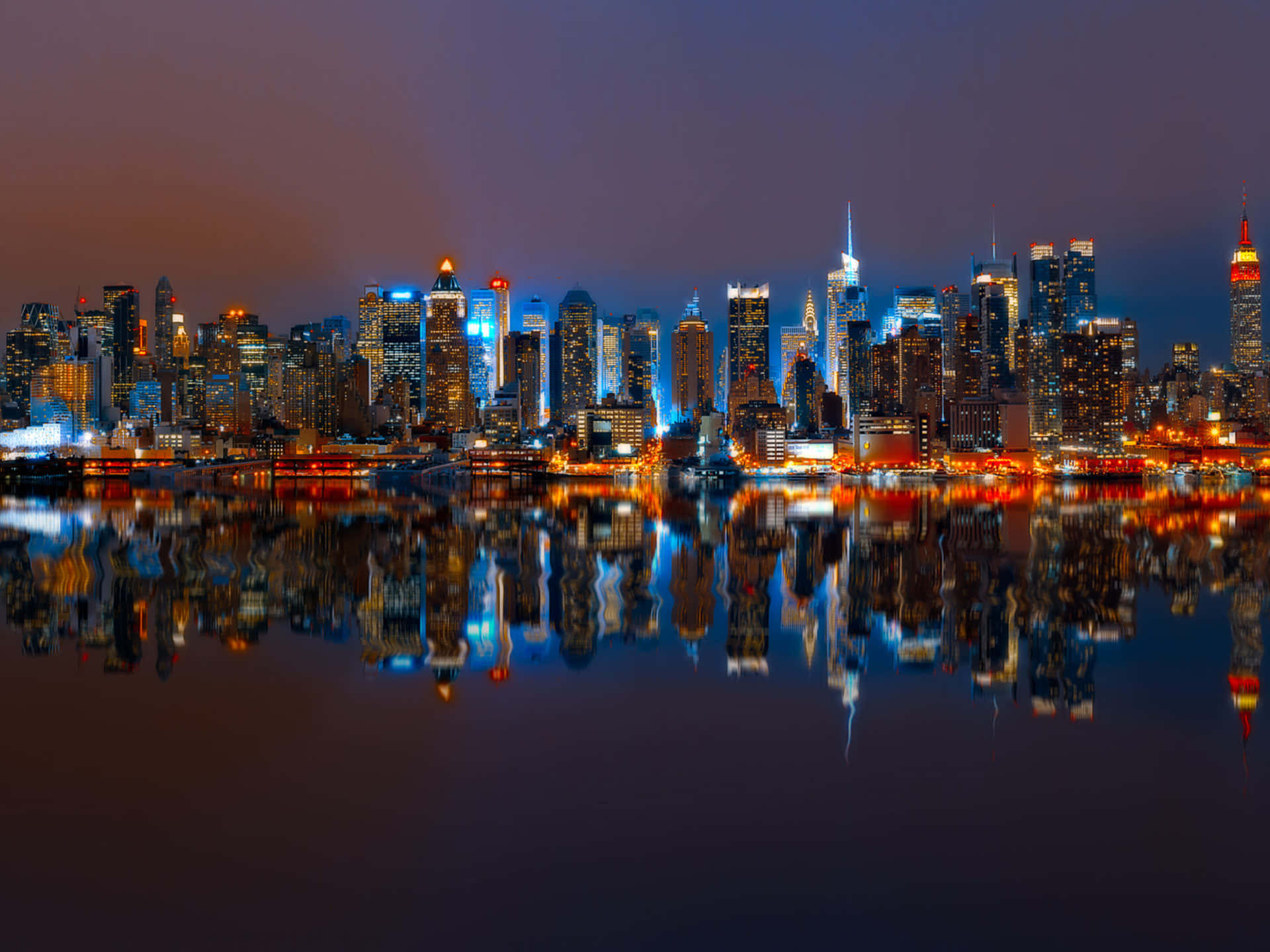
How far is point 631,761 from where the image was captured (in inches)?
360

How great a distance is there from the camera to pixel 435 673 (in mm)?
12242

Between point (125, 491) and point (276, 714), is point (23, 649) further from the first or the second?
point (125, 491)

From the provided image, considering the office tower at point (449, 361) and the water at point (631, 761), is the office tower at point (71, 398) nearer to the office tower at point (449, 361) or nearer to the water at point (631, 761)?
the office tower at point (449, 361)

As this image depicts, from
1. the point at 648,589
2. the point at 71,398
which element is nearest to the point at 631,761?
the point at 648,589

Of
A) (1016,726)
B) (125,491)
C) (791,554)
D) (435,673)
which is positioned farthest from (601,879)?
(125,491)

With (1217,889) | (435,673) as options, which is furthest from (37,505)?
(1217,889)

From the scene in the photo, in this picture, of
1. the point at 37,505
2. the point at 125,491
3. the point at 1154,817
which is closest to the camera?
the point at 1154,817

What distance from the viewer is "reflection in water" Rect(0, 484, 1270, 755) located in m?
13.2

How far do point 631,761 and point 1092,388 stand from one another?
14639 cm

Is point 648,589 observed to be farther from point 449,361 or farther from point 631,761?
point 449,361

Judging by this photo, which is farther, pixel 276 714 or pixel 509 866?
pixel 276 714

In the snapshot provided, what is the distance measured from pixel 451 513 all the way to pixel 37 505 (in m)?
23.2

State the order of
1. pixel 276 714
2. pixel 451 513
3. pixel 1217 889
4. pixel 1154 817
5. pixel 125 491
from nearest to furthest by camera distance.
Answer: pixel 1217 889, pixel 1154 817, pixel 276 714, pixel 451 513, pixel 125 491

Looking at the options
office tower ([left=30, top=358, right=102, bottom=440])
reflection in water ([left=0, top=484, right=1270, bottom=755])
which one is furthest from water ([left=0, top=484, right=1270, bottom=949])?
office tower ([left=30, top=358, right=102, bottom=440])
